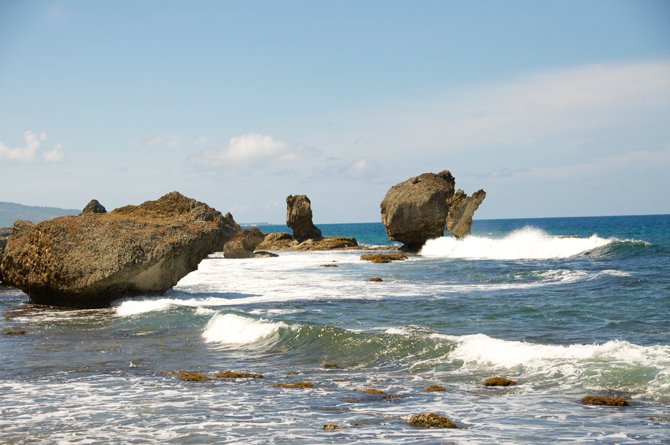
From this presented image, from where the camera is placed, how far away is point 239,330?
1291 centimetres

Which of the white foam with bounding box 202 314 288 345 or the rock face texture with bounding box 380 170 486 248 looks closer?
the white foam with bounding box 202 314 288 345

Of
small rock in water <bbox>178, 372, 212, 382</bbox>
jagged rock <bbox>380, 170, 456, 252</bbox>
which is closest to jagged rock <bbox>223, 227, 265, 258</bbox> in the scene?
jagged rock <bbox>380, 170, 456, 252</bbox>

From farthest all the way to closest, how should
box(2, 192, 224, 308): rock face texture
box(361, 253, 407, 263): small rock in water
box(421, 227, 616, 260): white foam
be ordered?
box(421, 227, 616, 260): white foam, box(361, 253, 407, 263): small rock in water, box(2, 192, 224, 308): rock face texture

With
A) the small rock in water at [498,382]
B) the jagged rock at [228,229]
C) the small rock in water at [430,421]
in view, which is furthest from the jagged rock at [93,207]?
the small rock in water at [430,421]

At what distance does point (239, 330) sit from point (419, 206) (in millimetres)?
30045

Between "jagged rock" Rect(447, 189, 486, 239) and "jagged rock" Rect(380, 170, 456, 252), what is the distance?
760mm

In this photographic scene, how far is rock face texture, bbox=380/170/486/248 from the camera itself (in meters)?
41.7

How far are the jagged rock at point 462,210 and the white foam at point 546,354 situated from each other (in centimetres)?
3347

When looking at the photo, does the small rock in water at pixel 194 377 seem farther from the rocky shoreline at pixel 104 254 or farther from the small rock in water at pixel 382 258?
the small rock in water at pixel 382 258

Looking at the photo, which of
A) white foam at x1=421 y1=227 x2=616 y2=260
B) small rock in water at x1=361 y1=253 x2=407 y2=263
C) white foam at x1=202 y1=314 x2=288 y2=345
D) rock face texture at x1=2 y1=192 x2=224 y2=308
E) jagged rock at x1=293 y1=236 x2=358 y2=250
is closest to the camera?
white foam at x1=202 y1=314 x2=288 y2=345

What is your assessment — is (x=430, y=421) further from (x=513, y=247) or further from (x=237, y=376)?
(x=513, y=247)

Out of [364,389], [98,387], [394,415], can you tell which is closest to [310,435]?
[394,415]

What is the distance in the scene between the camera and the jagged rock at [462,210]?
43.1m

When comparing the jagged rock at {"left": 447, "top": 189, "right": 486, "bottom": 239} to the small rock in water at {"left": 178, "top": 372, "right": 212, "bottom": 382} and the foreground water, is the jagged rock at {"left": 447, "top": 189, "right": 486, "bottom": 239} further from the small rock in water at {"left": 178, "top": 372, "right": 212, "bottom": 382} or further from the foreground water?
the small rock in water at {"left": 178, "top": 372, "right": 212, "bottom": 382}
